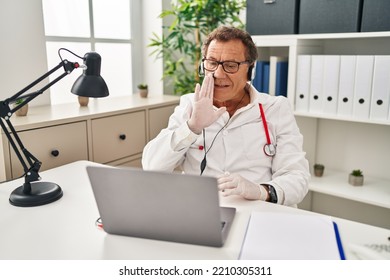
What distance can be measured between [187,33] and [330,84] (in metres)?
1.22

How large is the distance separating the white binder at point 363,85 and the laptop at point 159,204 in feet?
4.59

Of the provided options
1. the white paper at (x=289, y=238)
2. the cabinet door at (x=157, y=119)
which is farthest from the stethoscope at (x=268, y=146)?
the cabinet door at (x=157, y=119)

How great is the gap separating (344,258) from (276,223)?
0.67 ft

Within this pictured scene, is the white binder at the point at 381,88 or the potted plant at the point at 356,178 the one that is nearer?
the white binder at the point at 381,88

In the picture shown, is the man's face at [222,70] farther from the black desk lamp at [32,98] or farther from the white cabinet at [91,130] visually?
the white cabinet at [91,130]

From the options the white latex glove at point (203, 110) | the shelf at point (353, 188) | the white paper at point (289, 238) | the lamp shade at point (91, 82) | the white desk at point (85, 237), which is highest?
the lamp shade at point (91, 82)

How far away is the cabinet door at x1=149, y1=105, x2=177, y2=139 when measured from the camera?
246 cm

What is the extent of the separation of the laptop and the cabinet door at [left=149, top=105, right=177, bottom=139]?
4.90 feet

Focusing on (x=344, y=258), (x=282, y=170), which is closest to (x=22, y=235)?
(x=344, y=258)

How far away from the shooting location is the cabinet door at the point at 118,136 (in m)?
2.10

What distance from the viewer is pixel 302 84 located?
222 centimetres

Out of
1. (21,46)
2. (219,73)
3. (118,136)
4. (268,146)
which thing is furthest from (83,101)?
(268,146)

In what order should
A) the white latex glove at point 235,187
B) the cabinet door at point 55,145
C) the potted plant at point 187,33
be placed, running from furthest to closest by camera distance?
the potted plant at point 187,33
the cabinet door at point 55,145
the white latex glove at point 235,187

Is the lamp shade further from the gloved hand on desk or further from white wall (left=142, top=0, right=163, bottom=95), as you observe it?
white wall (left=142, top=0, right=163, bottom=95)
